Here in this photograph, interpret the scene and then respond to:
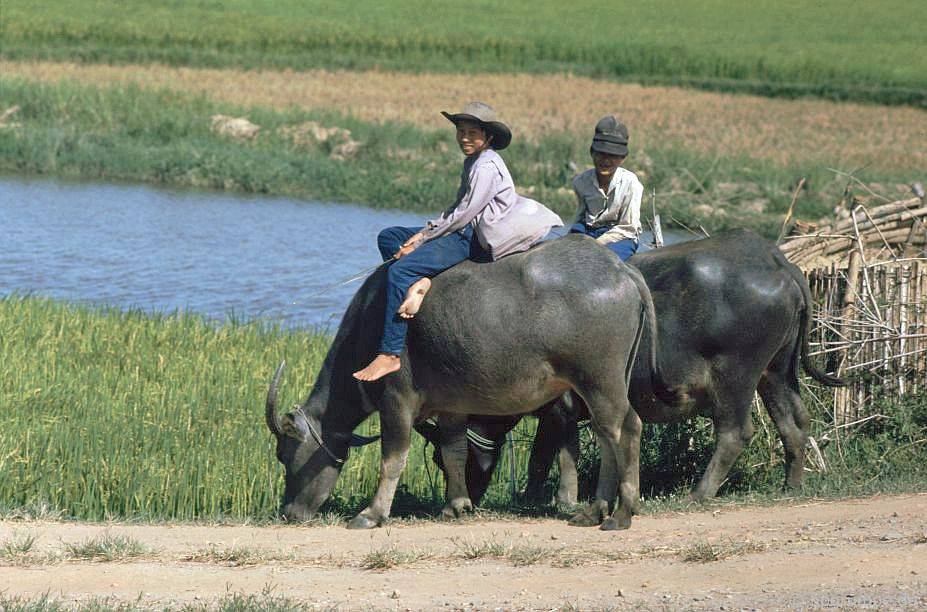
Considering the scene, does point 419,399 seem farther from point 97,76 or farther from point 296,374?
point 97,76

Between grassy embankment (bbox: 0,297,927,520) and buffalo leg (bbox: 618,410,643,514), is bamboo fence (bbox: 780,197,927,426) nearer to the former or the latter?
grassy embankment (bbox: 0,297,927,520)

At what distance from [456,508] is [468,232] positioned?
A: 1.48 m

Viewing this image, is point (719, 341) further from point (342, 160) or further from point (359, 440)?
point (342, 160)

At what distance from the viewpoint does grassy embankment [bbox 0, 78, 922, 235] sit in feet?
74.0

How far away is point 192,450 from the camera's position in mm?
8289

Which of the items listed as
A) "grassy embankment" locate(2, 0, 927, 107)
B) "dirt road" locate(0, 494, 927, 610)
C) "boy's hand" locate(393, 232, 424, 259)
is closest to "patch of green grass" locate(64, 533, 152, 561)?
"dirt road" locate(0, 494, 927, 610)

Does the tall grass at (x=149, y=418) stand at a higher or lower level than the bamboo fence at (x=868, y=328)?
lower

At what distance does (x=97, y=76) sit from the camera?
31.8 m

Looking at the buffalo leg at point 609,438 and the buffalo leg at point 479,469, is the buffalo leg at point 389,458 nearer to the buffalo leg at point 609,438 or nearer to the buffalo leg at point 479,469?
the buffalo leg at point 479,469

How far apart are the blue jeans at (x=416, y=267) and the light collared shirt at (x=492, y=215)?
0.06 m

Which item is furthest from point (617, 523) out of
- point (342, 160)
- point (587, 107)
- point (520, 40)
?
point (520, 40)

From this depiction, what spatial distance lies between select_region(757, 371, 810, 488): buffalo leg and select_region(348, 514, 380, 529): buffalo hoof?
7.86 feet

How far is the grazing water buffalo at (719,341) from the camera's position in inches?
298

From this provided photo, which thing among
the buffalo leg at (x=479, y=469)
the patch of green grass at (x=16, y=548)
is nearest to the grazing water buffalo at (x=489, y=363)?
the buffalo leg at (x=479, y=469)
